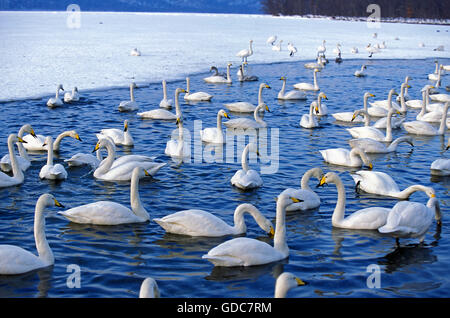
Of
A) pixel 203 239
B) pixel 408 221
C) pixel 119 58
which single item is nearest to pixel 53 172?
pixel 203 239

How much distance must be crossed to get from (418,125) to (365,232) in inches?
287

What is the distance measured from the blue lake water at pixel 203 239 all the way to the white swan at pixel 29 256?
4.1 inches

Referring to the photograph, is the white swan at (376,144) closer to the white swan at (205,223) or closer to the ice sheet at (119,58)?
the white swan at (205,223)

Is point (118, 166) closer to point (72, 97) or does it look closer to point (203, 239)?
point (203, 239)

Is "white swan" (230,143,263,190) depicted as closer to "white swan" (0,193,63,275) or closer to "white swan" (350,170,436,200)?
"white swan" (350,170,436,200)

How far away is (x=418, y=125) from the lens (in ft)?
49.1

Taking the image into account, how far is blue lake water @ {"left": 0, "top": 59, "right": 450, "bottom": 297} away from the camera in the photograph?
682 centimetres

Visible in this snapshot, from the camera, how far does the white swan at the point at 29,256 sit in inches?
269

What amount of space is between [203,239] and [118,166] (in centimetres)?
333

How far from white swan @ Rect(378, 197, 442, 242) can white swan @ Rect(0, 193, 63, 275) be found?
4086 mm

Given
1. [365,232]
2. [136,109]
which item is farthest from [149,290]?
[136,109]

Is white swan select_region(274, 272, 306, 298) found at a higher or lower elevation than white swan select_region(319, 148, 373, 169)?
higher

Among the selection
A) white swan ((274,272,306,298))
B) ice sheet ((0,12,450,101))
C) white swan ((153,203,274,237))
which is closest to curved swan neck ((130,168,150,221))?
white swan ((153,203,274,237))

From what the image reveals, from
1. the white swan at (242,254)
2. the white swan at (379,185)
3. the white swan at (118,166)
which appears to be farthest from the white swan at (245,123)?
the white swan at (242,254)
